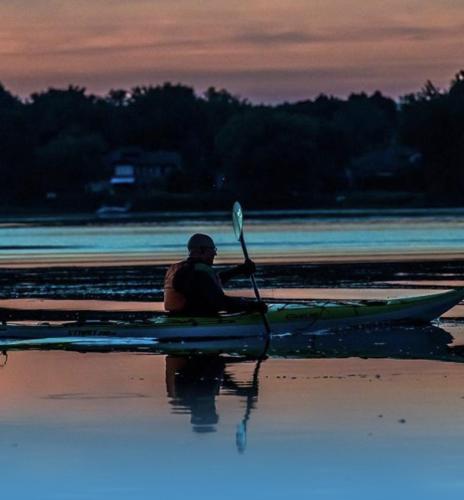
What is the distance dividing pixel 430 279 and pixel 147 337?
14.1m

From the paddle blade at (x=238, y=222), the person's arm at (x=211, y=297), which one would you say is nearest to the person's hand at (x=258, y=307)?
the person's arm at (x=211, y=297)

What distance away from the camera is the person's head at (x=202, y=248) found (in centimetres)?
2131

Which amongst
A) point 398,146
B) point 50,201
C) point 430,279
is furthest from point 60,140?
point 430,279

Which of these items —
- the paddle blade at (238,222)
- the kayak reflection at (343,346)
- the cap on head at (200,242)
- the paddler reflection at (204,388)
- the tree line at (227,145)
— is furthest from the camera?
the tree line at (227,145)

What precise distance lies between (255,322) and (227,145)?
11451 cm

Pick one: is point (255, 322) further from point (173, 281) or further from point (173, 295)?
point (173, 281)

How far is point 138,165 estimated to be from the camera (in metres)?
153

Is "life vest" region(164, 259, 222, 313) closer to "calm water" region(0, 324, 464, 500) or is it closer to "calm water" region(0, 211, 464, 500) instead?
"calm water" region(0, 211, 464, 500)

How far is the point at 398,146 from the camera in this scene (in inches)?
6225

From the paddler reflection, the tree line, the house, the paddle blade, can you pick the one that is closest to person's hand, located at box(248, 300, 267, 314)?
the paddler reflection

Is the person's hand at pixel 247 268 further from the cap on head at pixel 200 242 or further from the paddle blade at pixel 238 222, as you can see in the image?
the paddle blade at pixel 238 222

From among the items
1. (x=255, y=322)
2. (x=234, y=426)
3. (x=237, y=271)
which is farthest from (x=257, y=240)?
(x=234, y=426)

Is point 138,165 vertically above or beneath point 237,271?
above

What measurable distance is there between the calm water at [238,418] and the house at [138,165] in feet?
415
